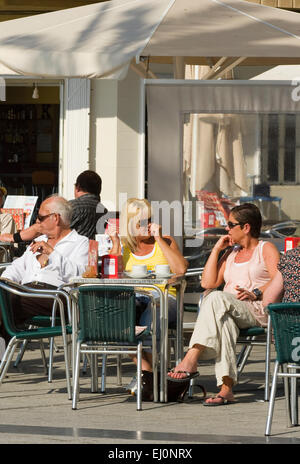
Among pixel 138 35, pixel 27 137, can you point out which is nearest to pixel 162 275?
pixel 138 35

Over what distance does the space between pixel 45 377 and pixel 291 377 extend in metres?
2.55

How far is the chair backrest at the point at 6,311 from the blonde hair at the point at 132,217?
1076mm

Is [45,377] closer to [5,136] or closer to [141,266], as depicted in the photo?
[141,266]

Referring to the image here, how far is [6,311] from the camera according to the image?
7.93 m

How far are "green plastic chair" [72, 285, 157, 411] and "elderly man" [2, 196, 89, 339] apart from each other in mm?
1114

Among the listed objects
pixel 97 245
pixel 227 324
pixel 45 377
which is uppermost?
pixel 97 245

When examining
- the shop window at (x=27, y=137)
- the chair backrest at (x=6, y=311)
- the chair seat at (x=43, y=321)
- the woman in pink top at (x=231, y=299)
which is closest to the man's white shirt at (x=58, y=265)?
the chair seat at (x=43, y=321)

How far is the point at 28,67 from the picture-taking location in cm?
860

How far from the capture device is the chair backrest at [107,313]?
24.1 feet

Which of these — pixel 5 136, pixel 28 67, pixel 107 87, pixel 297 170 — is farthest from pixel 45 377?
pixel 5 136

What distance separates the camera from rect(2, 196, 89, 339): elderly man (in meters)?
8.55

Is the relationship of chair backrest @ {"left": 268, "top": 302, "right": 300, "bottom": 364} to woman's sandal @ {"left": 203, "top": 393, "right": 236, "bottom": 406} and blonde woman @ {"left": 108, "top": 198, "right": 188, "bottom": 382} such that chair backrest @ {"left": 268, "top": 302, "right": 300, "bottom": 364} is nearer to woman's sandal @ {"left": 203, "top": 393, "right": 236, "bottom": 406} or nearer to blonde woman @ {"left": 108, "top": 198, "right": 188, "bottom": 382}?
woman's sandal @ {"left": 203, "top": 393, "right": 236, "bottom": 406}

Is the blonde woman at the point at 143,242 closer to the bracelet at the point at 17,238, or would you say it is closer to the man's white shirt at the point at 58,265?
the man's white shirt at the point at 58,265

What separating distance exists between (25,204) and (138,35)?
4.10 meters
